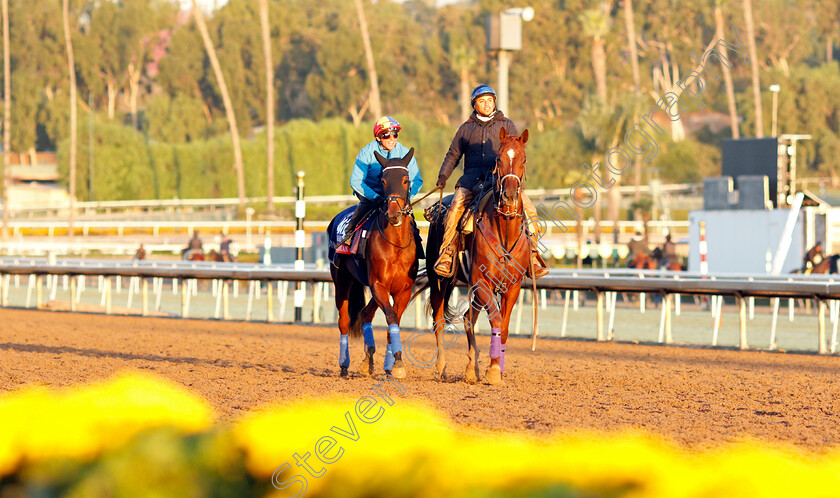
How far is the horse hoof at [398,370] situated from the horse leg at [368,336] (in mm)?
545

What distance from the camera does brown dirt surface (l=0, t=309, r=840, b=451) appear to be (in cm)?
657

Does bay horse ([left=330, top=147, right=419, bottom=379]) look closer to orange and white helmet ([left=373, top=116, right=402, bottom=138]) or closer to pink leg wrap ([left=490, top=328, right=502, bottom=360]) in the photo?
orange and white helmet ([left=373, top=116, right=402, bottom=138])

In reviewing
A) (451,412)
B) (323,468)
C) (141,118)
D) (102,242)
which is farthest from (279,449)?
(141,118)

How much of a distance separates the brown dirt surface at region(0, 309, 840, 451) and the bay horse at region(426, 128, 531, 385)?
0.37 metres

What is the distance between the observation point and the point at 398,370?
8320 millimetres

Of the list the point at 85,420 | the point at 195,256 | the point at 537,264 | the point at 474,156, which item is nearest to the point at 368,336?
the point at 537,264

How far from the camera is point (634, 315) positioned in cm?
2206

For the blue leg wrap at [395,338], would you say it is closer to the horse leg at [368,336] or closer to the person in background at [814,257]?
the horse leg at [368,336]

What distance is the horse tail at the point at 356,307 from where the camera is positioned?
911 centimetres

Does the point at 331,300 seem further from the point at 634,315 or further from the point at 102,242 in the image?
the point at 102,242

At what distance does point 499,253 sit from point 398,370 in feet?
3.55

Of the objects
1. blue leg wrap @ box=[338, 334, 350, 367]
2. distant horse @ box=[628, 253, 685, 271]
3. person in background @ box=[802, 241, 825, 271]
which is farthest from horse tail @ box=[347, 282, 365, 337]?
distant horse @ box=[628, 253, 685, 271]

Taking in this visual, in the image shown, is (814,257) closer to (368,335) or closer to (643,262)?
(643,262)

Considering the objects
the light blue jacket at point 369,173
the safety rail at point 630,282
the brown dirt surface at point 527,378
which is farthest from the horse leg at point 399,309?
the safety rail at point 630,282
